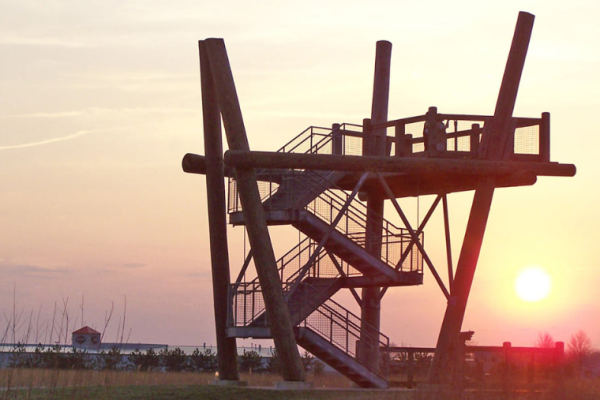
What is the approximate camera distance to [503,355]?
3425cm

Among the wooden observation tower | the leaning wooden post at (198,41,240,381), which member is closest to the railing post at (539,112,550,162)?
the wooden observation tower

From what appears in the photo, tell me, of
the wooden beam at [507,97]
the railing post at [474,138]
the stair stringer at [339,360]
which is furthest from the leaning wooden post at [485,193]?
the stair stringer at [339,360]

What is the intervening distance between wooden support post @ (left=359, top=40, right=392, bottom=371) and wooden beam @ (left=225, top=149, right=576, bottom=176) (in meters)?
4.36

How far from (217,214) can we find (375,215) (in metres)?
5.92

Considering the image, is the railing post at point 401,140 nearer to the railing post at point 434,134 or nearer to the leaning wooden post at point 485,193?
the railing post at point 434,134

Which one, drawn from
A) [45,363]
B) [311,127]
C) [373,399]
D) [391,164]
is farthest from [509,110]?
[45,363]

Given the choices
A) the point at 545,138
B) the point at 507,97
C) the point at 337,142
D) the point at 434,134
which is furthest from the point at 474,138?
the point at 337,142

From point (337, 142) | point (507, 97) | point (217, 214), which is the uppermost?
point (507, 97)

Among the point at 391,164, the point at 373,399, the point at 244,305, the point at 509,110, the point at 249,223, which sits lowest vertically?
the point at 373,399

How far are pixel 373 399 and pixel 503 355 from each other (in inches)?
507

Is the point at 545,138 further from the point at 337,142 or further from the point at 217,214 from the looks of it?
the point at 217,214

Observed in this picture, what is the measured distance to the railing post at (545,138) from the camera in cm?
2944

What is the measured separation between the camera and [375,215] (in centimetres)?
3312

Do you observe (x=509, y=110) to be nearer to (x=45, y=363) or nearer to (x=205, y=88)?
(x=205, y=88)
